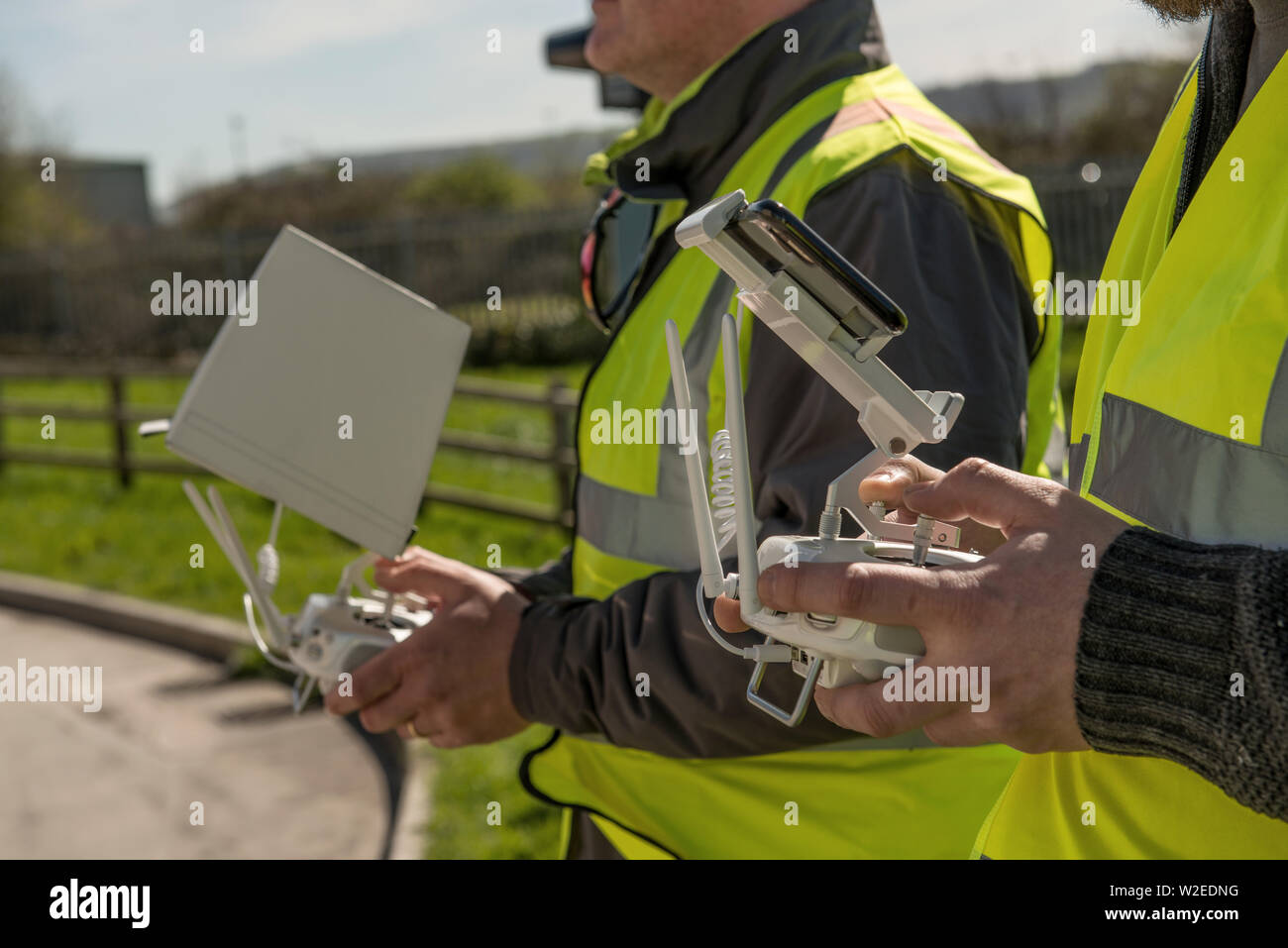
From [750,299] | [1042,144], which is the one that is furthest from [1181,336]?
[1042,144]

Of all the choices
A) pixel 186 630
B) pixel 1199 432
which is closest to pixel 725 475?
pixel 1199 432

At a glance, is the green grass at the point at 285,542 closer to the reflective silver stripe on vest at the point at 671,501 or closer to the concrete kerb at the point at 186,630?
the concrete kerb at the point at 186,630

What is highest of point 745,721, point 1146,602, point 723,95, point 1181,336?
point 723,95

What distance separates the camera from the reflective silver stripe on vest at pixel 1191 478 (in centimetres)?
103

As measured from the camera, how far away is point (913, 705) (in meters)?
1.04

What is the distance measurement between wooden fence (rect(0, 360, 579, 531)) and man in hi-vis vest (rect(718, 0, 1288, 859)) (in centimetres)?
421

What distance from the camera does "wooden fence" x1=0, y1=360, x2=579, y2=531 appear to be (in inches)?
292

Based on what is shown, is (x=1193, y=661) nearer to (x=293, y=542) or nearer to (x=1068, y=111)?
(x=293, y=542)

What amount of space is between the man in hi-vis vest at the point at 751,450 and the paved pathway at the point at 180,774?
264 cm

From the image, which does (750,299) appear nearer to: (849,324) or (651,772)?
(849,324)

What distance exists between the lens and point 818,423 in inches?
64.5

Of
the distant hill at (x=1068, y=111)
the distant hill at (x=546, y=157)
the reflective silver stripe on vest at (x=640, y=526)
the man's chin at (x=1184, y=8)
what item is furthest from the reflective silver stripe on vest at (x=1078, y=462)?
the distant hill at (x=546, y=157)
